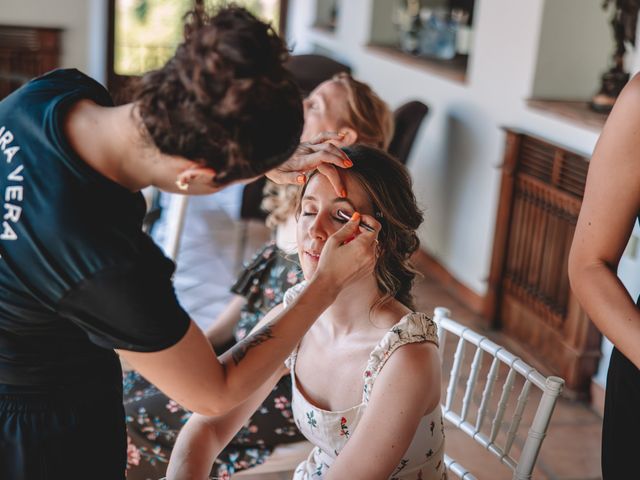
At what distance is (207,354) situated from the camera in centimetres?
118

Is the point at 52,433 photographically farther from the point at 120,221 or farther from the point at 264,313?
the point at 264,313

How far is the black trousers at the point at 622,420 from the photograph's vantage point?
1401mm

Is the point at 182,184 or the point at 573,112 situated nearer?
the point at 182,184

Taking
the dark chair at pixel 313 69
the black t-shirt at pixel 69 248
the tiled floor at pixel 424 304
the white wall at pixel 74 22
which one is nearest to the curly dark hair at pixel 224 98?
the black t-shirt at pixel 69 248

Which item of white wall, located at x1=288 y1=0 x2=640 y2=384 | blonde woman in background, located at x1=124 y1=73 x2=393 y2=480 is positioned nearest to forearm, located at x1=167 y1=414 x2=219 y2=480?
blonde woman in background, located at x1=124 y1=73 x2=393 y2=480

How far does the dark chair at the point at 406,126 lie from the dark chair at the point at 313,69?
1400 mm

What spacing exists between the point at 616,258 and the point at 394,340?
398 millimetres

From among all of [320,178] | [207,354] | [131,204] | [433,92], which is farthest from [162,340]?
[433,92]

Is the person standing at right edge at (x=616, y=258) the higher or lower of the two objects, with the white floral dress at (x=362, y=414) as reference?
higher

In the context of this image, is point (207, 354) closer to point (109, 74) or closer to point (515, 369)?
point (515, 369)

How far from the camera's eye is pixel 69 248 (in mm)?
1084

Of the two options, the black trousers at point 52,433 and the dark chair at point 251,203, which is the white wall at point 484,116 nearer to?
the dark chair at point 251,203

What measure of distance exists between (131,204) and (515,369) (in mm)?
846

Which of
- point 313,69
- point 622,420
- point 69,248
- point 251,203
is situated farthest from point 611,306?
point 313,69
